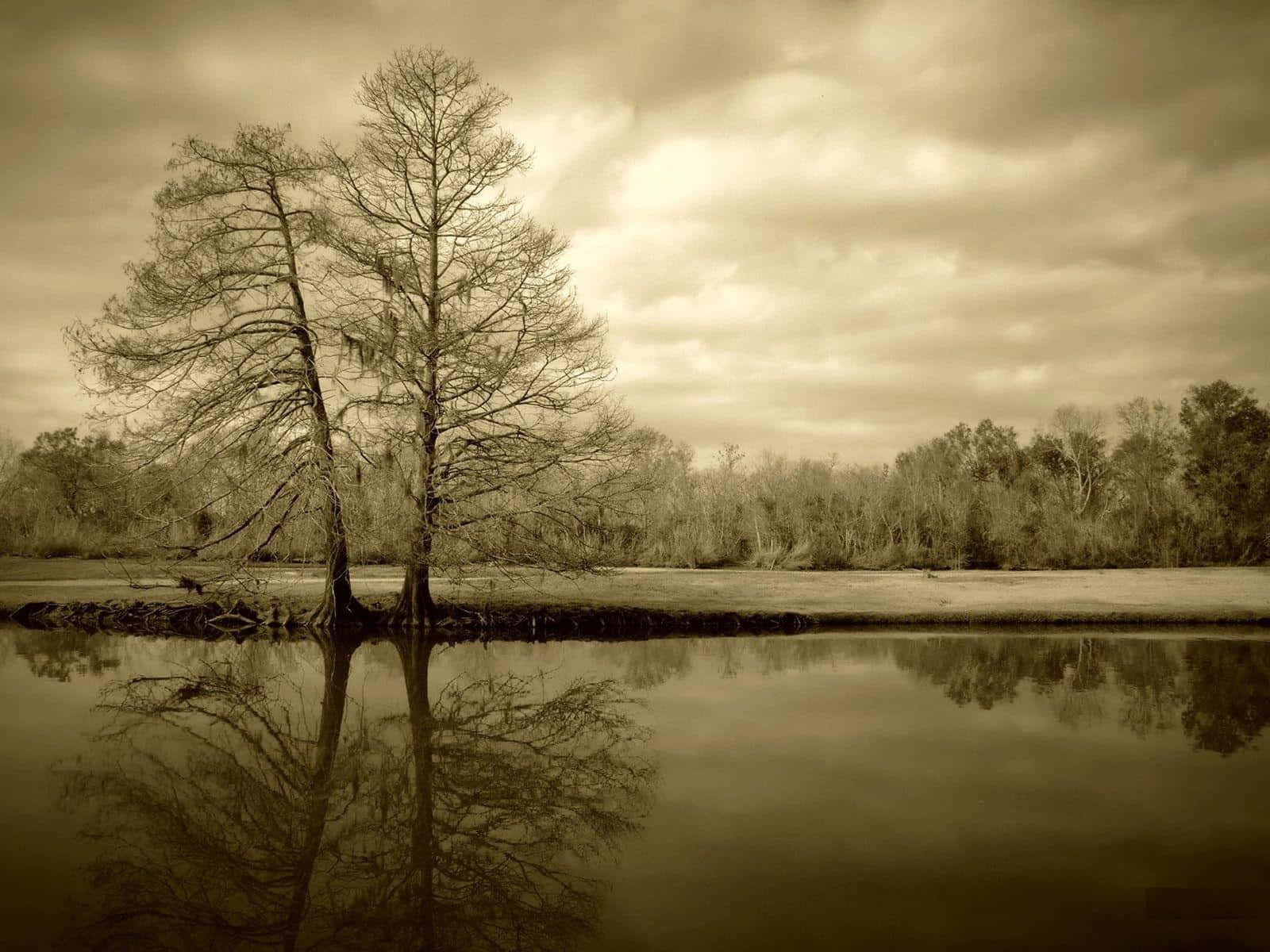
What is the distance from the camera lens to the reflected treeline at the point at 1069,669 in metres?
11.4

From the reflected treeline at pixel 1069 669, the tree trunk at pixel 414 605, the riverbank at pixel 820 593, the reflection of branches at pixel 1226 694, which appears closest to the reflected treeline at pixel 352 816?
the reflected treeline at pixel 1069 669

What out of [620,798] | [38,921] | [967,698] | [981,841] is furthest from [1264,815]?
[38,921]

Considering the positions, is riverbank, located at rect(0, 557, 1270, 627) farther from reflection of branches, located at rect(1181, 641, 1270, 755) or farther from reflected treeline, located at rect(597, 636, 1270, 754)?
reflection of branches, located at rect(1181, 641, 1270, 755)

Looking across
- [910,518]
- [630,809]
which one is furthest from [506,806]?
[910,518]

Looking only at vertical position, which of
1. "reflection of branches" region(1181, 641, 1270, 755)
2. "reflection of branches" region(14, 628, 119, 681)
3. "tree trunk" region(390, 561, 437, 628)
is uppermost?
"tree trunk" region(390, 561, 437, 628)

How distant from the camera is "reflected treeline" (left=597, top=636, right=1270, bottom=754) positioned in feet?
37.3

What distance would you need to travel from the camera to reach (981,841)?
7.04 m

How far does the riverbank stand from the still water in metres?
5.96

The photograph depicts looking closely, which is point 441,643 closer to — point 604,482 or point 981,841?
point 604,482

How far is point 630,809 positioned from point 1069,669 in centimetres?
1018

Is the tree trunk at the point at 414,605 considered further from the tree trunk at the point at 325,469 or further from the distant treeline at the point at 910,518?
the distant treeline at the point at 910,518

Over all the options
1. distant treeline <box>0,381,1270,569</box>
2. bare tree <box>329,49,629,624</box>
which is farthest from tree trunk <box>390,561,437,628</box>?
distant treeline <box>0,381,1270,569</box>

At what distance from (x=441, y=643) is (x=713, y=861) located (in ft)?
36.7

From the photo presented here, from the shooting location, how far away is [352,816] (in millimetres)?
7441
